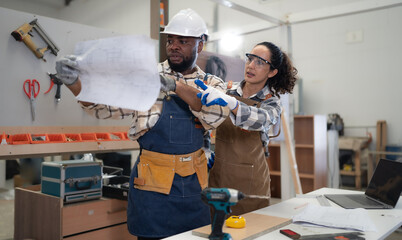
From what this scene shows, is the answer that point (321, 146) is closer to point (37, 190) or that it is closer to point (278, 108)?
point (278, 108)

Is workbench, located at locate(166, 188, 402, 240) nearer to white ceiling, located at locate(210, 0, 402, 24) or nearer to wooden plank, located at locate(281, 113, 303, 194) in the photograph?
wooden plank, located at locate(281, 113, 303, 194)

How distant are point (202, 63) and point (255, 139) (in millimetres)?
1389

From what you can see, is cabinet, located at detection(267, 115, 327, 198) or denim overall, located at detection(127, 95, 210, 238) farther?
cabinet, located at detection(267, 115, 327, 198)

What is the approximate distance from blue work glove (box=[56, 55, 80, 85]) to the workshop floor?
3.06m

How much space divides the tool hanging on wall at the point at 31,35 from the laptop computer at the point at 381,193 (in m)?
2.20

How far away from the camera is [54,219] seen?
7.66 ft

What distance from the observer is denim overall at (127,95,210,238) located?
1.59 m

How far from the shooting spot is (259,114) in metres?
1.73

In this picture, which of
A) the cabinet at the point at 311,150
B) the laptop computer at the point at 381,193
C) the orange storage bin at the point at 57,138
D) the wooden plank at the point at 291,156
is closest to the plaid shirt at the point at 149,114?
the laptop computer at the point at 381,193

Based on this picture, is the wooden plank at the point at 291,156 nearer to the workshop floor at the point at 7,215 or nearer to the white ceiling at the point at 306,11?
the workshop floor at the point at 7,215

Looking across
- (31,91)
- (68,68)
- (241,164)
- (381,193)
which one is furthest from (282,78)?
(31,91)

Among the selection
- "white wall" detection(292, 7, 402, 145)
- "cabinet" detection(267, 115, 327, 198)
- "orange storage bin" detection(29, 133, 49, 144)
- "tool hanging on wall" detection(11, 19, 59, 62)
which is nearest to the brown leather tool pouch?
"orange storage bin" detection(29, 133, 49, 144)

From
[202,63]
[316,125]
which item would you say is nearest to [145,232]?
[202,63]

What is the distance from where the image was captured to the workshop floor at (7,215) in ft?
12.1
